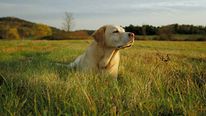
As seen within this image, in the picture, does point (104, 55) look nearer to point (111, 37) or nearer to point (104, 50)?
point (104, 50)

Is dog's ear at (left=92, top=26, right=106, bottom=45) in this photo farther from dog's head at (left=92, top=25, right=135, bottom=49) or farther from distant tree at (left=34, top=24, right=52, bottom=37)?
distant tree at (left=34, top=24, right=52, bottom=37)

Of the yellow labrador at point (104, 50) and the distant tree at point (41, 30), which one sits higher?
the yellow labrador at point (104, 50)

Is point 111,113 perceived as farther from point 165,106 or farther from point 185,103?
point 185,103

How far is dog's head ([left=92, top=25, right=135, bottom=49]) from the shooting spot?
260 inches

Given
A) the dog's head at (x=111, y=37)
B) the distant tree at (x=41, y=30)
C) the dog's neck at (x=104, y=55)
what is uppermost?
the dog's head at (x=111, y=37)

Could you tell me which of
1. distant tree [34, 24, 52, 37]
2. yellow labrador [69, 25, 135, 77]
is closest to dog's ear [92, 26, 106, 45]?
yellow labrador [69, 25, 135, 77]

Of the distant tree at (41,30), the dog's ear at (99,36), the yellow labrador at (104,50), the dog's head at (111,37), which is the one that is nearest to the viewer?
the dog's head at (111,37)

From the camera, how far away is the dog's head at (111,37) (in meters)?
6.59

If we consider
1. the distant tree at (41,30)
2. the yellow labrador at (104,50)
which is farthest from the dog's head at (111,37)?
the distant tree at (41,30)

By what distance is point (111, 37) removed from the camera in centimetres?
675

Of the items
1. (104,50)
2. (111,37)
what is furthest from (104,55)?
(111,37)

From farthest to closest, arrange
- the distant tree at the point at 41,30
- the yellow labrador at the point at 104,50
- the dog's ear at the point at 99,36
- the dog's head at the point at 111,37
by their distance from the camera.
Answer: the distant tree at the point at 41,30, the dog's ear at the point at 99,36, the yellow labrador at the point at 104,50, the dog's head at the point at 111,37

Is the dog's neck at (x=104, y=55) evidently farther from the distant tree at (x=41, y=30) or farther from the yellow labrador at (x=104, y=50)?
the distant tree at (x=41, y=30)

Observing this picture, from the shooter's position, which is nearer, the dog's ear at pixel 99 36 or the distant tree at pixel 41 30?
the dog's ear at pixel 99 36
